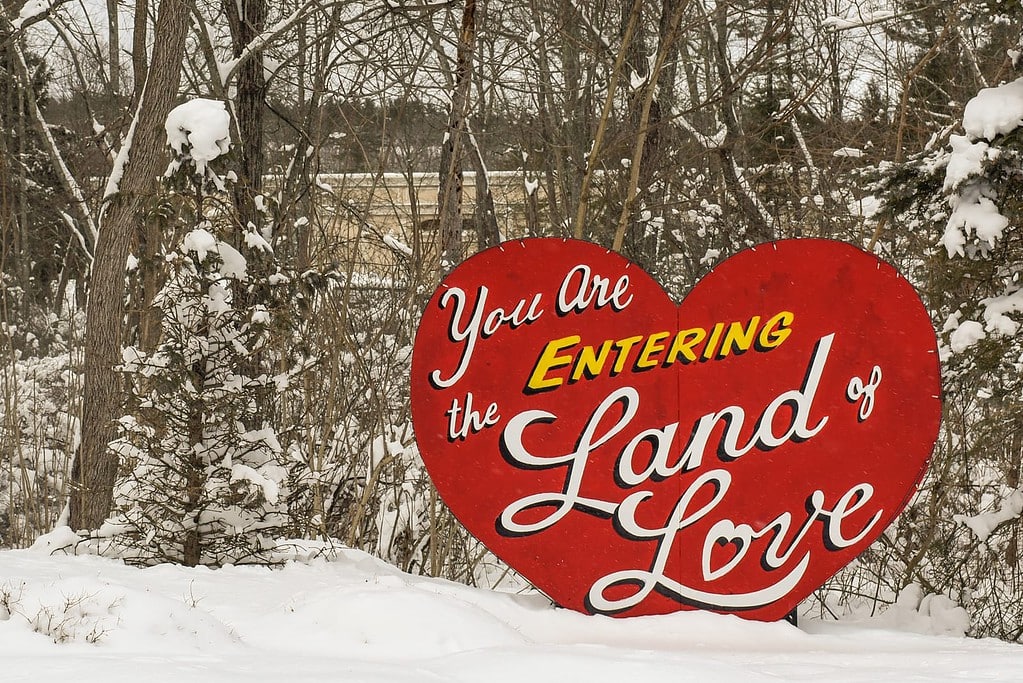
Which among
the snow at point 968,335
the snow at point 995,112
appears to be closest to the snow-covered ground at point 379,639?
the snow at point 968,335

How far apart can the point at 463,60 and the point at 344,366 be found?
3171mm

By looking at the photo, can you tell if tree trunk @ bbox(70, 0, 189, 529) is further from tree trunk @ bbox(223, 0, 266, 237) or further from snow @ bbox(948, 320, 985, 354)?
snow @ bbox(948, 320, 985, 354)

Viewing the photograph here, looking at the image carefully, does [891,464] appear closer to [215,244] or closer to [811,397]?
[811,397]

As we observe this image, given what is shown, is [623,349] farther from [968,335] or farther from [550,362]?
[968,335]

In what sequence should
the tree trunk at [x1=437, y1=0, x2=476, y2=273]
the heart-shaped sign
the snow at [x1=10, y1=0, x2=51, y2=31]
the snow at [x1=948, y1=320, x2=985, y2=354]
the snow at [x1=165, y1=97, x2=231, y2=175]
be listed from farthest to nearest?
the snow at [x1=10, y1=0, x2=51, y2=31] → the tree trunk at [x1=437, y1=0, x2=476, y2=273] → the snow at [x1=165, y1=97, x2=231, y2=175] → the snow at [x1=948, y1=320, x2=985, y2=354] → the heart-shaped sign

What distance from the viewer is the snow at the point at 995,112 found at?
4.94 m

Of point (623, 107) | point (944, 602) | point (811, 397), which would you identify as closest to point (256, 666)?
point (811, 397)

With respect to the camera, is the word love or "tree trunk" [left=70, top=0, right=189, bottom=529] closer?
the word love

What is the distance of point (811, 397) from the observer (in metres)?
4.90

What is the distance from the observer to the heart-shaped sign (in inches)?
192

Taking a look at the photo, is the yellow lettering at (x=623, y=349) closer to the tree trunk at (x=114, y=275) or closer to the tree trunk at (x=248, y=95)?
the tree trunk at (x=114, y=275)

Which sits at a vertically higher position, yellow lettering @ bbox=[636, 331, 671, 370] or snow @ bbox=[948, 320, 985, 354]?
snow @ bbox=[948, 320, 985, 354]

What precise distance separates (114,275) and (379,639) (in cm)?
432

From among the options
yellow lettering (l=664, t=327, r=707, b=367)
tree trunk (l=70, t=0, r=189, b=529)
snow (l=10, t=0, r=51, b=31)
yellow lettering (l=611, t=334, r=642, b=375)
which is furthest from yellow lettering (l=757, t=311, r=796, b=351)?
snow (l=10, t=0, r=51, b=31)
